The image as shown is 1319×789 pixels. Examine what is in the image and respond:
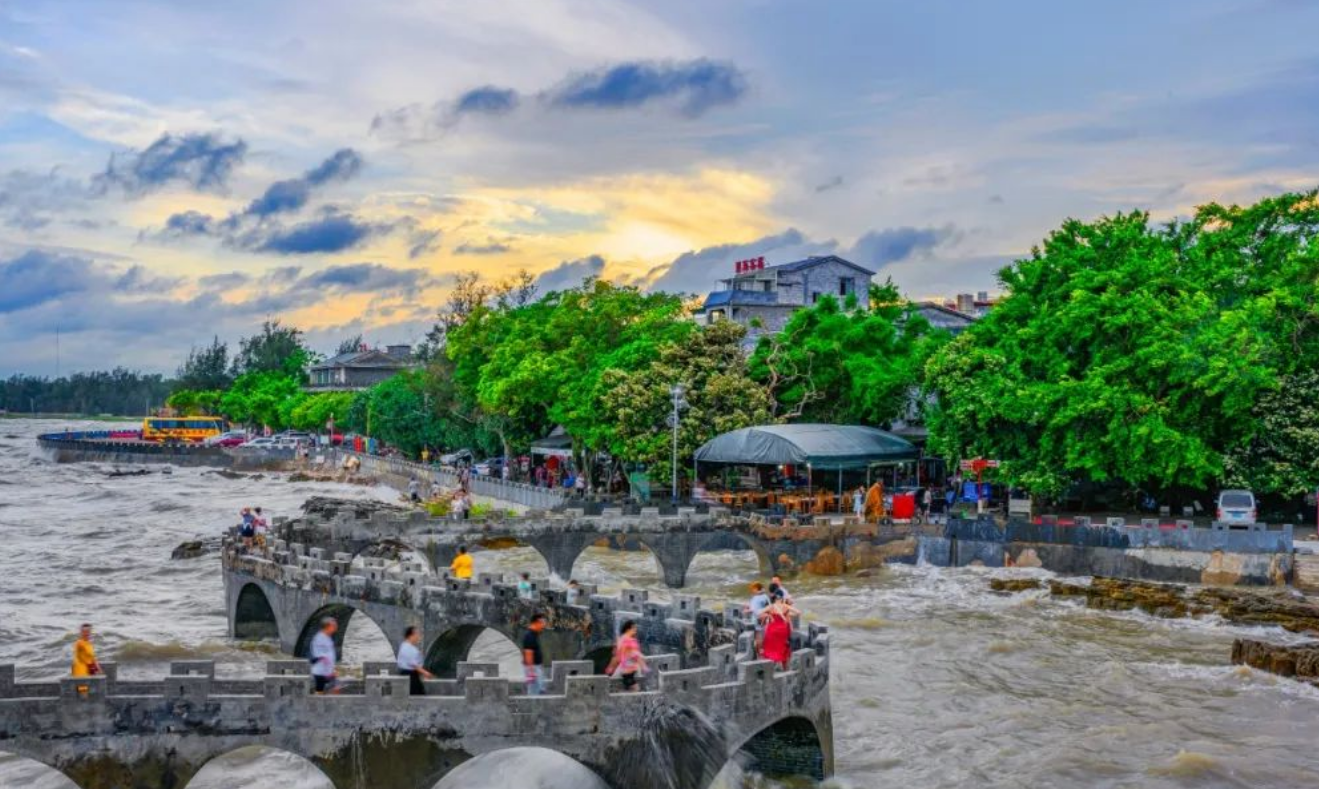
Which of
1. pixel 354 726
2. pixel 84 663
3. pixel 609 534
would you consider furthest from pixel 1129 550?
pixel 84 663

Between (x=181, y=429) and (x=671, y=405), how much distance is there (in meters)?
107

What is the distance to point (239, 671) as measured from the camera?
30.1 meters

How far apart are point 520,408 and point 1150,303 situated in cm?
3285

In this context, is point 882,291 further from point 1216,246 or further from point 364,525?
point 364,525

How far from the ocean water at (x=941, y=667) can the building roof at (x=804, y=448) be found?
444 centimetres

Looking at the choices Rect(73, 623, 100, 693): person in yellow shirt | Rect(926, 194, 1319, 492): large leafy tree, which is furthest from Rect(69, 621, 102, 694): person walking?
Rect(926, 194, 1319, 492): large leafy tree

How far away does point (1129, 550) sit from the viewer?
4178cm

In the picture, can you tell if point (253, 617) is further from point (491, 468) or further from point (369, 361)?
point (369, 361)

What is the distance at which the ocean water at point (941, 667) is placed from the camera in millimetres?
23984

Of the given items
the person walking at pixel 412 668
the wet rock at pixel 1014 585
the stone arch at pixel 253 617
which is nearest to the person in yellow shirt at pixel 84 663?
the person walking at pixel 412 668

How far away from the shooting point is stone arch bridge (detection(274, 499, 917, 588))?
41125mm

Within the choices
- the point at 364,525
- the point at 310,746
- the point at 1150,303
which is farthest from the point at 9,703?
the point at 1150,303

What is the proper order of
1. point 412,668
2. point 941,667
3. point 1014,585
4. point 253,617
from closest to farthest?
point 412,668
point 941,667
point 253,617
point 1014,585

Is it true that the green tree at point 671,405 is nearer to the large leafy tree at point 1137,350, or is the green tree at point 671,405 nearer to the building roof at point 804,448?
the building roof at point 804,448
